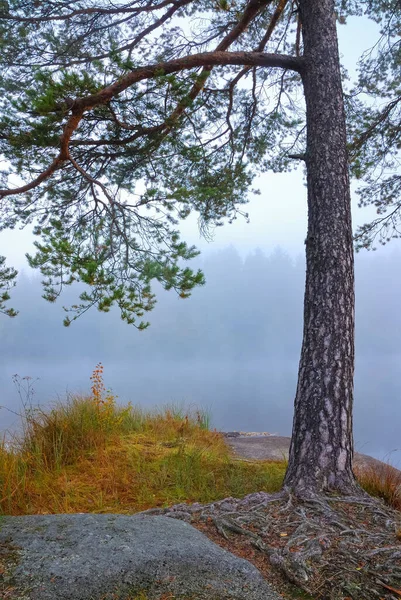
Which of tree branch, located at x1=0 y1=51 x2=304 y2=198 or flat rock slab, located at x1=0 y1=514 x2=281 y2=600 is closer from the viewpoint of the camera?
flat rock slab, located at x1=0 y1=514 x2=281 y2=600

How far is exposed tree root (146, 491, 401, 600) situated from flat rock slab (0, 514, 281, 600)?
41 centimetres

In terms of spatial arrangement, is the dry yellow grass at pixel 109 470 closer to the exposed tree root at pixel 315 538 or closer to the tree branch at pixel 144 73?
the exposed tree root at pixel 315 538

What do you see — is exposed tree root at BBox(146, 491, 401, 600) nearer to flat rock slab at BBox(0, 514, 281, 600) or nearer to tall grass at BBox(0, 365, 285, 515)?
flat rock slab at BBox(0, 514, 281, 600)

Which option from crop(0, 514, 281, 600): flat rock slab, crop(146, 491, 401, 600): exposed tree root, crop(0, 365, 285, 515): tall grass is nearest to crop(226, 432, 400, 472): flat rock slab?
crop(0, 365, 285, 515): tall grass

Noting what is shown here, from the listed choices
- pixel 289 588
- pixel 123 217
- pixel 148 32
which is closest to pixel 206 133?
pixel 148 32

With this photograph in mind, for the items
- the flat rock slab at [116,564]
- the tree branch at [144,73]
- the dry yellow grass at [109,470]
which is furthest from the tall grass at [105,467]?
the tree branch at [144,73]

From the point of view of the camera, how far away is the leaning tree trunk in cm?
402

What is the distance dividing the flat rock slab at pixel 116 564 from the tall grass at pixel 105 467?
145cm

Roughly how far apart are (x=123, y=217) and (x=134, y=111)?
1.29 m

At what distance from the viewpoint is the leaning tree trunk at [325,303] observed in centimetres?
402

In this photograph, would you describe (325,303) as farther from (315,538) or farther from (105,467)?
(105,467)

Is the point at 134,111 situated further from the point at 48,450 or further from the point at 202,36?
the point at 48,450

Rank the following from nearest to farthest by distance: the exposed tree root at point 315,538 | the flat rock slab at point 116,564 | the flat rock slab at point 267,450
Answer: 1. the flat rock slab at point 116,564
2. the exposed tree root at point 315,538
3. the flat rock slab at point 267,450

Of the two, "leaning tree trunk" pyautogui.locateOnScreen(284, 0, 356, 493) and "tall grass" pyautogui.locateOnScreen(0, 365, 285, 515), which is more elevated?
"leaning tree trunk" pyautogui.locateOnScreen(284, 0, 356, 493)
